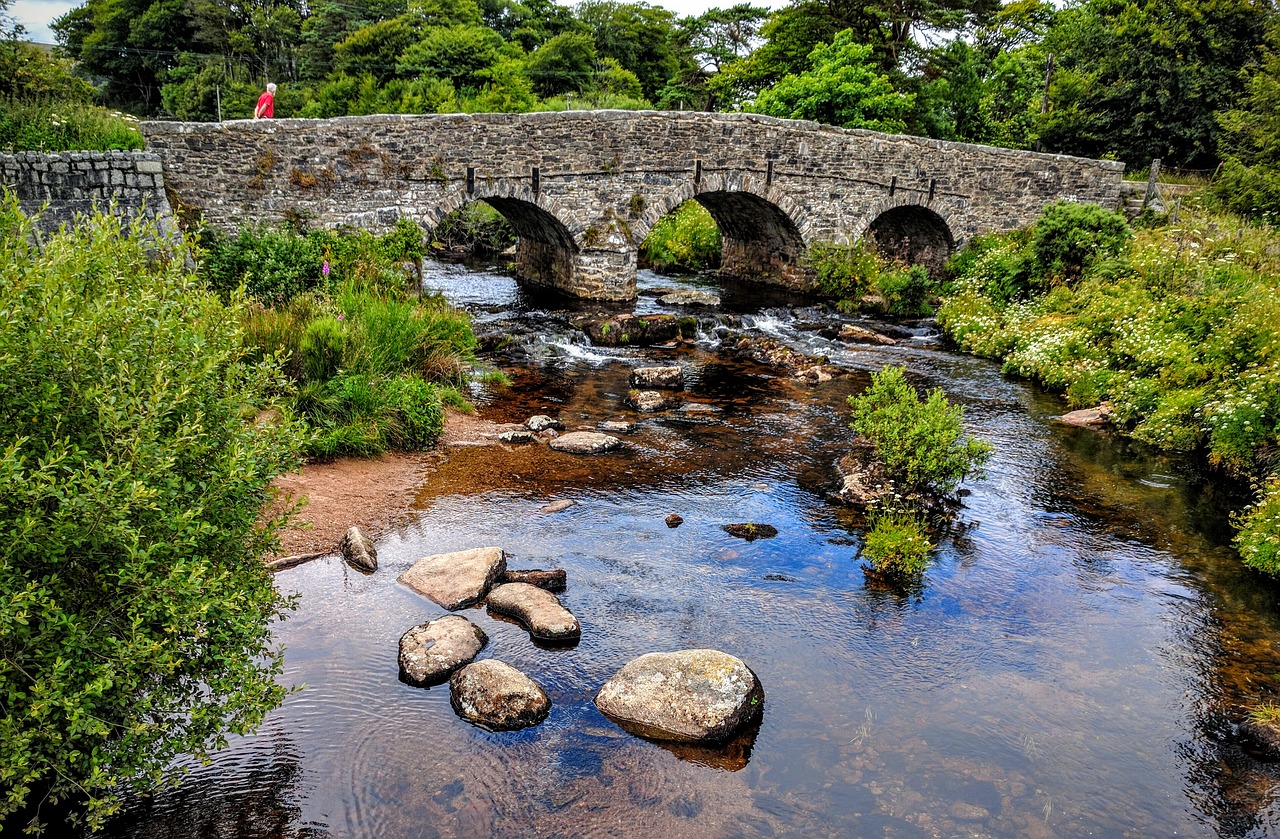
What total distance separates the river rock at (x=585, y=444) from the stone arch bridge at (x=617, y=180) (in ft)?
25.9

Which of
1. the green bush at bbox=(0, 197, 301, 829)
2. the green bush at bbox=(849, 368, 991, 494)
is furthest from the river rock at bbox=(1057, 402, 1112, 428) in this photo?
the green bush at bbox=(0, 197, 301, 829)

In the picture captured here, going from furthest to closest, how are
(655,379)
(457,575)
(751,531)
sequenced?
(655,379) < (751,531) < (457,575)

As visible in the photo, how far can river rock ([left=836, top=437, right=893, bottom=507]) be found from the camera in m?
9.40

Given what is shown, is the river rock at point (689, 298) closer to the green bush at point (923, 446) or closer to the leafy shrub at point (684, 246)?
the leafy shrub at point (684, 246)

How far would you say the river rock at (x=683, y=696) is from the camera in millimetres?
5688

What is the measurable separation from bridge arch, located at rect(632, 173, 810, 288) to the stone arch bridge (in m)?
0.05

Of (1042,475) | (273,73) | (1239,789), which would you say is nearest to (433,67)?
(273,73)

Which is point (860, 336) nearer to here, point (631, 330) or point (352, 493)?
point (631, 330)

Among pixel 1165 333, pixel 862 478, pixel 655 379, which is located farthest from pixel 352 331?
pixel 1165 333

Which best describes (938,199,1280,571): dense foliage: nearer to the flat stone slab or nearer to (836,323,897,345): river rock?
(836,323,897,345): river rock

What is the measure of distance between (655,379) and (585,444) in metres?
3.22

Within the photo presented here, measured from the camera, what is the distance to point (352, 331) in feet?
36.0

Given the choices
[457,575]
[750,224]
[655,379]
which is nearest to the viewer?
[457,575]

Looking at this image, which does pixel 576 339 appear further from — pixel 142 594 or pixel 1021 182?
pixel 1021 182
